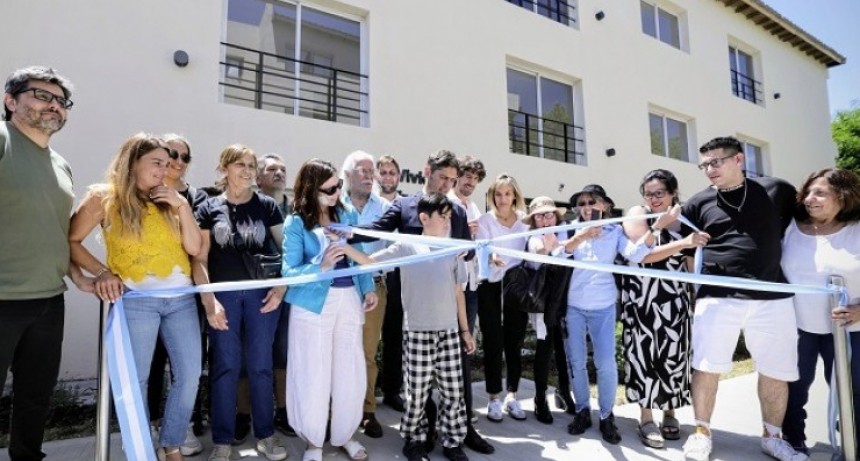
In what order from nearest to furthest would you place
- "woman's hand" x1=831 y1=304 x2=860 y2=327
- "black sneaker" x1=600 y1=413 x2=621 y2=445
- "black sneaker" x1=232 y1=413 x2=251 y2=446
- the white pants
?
1. "woman's hand" x1=831 y1=304 x2=860 y2=327
2. the white pants
3. "black sneaker" x1=232 y1=413 x2=251 y2=446
4. "black sneaker" x1=600 y1=413 x2=621 y2=445

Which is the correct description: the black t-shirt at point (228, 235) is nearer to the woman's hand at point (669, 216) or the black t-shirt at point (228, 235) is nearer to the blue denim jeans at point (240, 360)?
the blue denim jeans at point (240, 360)

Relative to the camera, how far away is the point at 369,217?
3.58m

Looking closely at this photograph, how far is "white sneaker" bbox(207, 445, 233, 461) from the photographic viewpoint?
278 centimetres

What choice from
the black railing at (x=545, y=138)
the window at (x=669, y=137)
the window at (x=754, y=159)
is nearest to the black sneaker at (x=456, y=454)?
the black railing at (x=545, y=138)

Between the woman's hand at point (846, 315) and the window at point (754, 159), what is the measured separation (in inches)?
465

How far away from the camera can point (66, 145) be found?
479 centimetres

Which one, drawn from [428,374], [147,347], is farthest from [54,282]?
[428,374]

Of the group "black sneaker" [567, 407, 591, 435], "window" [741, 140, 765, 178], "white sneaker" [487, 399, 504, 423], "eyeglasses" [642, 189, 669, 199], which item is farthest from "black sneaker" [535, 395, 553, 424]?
"window" [741, 140, 765, 178]

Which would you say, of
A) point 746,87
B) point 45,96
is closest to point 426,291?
point 45,96

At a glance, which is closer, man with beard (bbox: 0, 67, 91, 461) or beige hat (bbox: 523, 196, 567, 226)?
man with beard (bbox: 0, 67, 91, 461)

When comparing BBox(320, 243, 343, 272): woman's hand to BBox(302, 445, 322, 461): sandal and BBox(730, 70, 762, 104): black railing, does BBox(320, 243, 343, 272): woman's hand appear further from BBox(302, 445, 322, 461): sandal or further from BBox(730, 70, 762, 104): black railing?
BBox(730, 70, 762, 104): black railing

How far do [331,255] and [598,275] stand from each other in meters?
1.96

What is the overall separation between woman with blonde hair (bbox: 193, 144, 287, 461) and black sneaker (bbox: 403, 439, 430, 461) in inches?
30.3

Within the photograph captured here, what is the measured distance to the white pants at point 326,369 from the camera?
2777 millimetres
